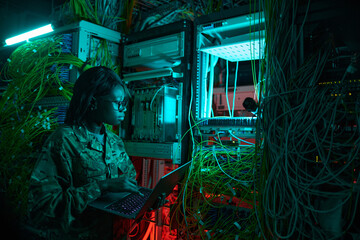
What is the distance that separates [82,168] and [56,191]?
19 cm

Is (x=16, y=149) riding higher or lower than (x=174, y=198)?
higher

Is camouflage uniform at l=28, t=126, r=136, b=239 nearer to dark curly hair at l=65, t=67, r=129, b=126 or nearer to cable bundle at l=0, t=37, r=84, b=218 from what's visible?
dark curly hair at l=65, t=67, r=129, b=126

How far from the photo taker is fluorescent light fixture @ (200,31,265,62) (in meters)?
1.52

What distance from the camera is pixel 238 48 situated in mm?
1640

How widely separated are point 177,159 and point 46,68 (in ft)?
3.97

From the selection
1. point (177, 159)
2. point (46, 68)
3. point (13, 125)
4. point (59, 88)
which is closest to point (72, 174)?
point (177, 159)

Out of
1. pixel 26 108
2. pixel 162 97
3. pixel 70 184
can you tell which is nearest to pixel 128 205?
pixel 70 184

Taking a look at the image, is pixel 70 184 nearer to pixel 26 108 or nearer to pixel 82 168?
pixel 82 168

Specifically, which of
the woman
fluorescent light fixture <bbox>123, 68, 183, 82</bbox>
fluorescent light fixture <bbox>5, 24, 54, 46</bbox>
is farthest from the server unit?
fluorescent light fixture <bbox>5, 24, 54, 46</bbox>

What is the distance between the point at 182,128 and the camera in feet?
5.91

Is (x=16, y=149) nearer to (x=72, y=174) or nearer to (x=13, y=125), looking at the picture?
(x=13, y=125)

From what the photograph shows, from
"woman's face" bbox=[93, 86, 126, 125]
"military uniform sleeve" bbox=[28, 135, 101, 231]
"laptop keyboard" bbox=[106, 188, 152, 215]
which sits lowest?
"laptop keyboard" bbox=[106, 188, 152, 215]

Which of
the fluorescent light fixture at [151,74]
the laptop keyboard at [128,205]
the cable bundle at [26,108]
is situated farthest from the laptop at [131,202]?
the cable bundle at [26,108]

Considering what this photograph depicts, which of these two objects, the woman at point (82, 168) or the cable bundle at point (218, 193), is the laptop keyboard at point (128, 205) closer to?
the woman at point (82, 168)
